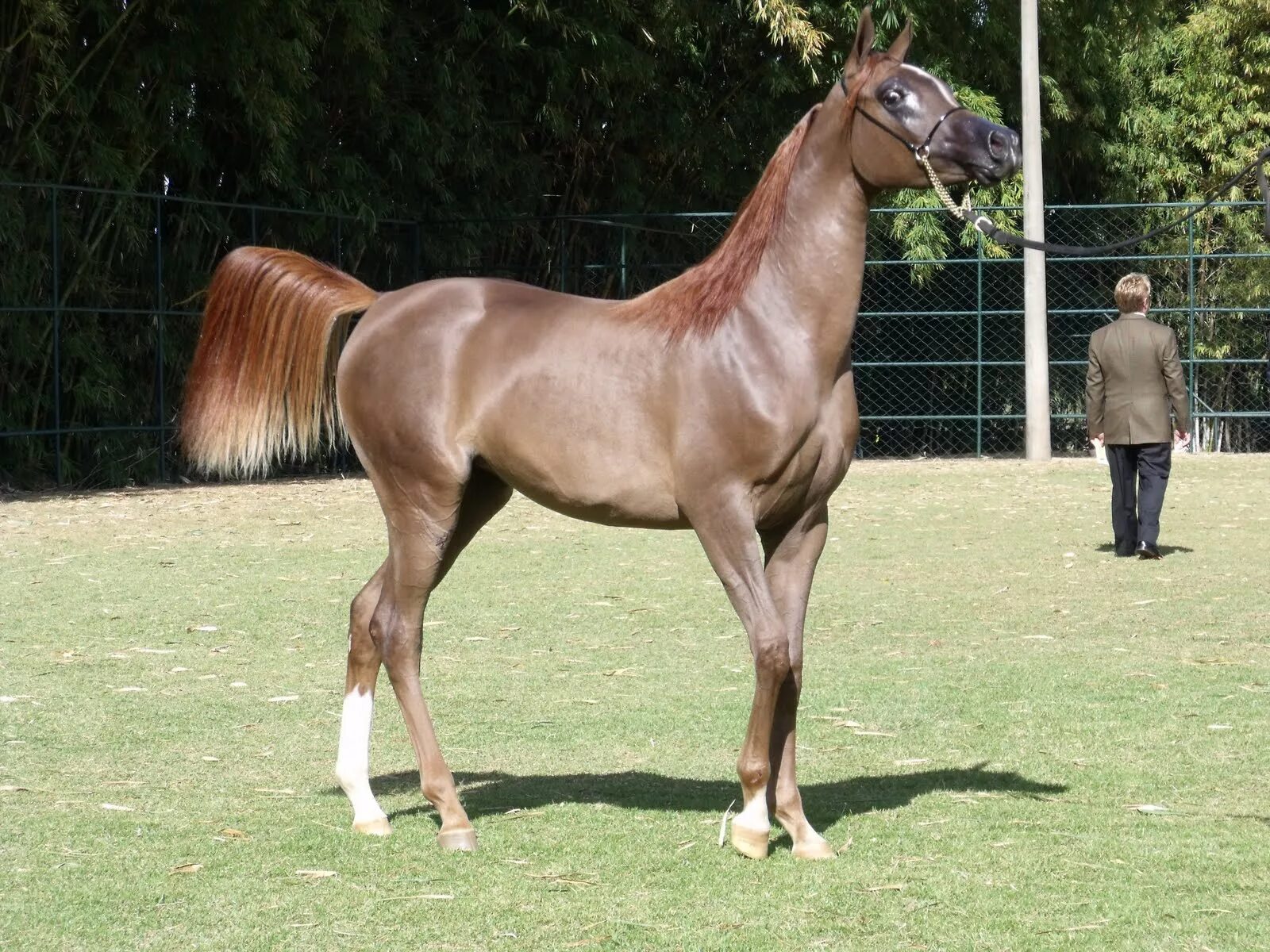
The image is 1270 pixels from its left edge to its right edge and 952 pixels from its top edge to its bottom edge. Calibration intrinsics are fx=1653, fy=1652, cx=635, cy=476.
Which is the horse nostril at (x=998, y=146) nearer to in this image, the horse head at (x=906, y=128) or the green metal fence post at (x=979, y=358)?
the horse head at (x=906, y=128)

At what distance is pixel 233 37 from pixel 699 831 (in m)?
12.8

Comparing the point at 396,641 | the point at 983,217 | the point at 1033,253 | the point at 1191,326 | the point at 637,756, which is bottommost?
the point at 637,756

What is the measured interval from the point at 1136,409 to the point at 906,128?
24.3 feet

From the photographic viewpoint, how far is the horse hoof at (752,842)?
180 inches

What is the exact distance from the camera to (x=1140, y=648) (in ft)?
25.7

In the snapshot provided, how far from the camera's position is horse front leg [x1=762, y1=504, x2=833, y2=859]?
15.7 feet

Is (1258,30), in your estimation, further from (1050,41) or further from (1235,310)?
(1235,310)

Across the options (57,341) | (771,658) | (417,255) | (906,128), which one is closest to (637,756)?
(771,658)

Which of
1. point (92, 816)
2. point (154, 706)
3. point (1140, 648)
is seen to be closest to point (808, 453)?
point (92, 816)

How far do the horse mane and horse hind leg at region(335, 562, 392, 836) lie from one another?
1.28 metres

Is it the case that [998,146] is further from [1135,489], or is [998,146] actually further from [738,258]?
[1135,489]

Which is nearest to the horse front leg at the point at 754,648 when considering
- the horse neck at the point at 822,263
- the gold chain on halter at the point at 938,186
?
the horse neck at the point at 822,263

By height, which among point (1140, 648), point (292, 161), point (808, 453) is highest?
point (292, 161)

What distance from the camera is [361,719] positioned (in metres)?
5.14
